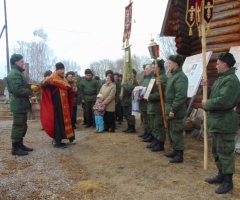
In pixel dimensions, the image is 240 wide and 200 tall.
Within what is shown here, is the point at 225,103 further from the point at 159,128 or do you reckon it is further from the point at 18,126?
the point at 18,126

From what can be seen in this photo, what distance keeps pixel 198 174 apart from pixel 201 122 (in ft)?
11.3

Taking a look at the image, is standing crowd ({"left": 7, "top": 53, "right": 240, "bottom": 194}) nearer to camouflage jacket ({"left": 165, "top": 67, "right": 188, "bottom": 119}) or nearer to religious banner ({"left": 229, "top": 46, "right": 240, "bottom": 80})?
camouflage jacket ({"left": 165, "top": 67, "right": 188, "bottom": 119})

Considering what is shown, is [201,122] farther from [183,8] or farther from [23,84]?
[23,84]

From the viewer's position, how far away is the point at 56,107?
20.2ft

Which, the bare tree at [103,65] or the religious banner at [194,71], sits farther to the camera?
the bare tree at [103,65]

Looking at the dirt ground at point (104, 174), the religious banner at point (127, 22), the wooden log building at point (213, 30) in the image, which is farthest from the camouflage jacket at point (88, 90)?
the wooden log building at point (213, 30)

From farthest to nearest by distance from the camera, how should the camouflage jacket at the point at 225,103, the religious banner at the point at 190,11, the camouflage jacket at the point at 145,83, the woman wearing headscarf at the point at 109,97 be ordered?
the woman wearing headscarf at the point at 109,97
the camouflage jacket at the point at 145,83
the religious banner at the point at 190,11
the camouflage jacket at the point at 225,103

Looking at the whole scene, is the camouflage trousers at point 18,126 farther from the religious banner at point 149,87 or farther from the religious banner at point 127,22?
the religious banner at point 127,22

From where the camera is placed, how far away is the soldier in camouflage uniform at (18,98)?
541 cm

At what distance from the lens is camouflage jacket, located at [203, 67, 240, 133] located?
12.0 ft

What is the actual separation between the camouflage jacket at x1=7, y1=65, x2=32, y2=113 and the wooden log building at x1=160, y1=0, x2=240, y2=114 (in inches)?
200

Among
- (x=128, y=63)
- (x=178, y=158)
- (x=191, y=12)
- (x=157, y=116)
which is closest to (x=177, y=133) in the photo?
(x=178, y=158)

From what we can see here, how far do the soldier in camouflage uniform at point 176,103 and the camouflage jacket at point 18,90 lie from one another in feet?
9.57

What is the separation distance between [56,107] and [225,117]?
382 cm
